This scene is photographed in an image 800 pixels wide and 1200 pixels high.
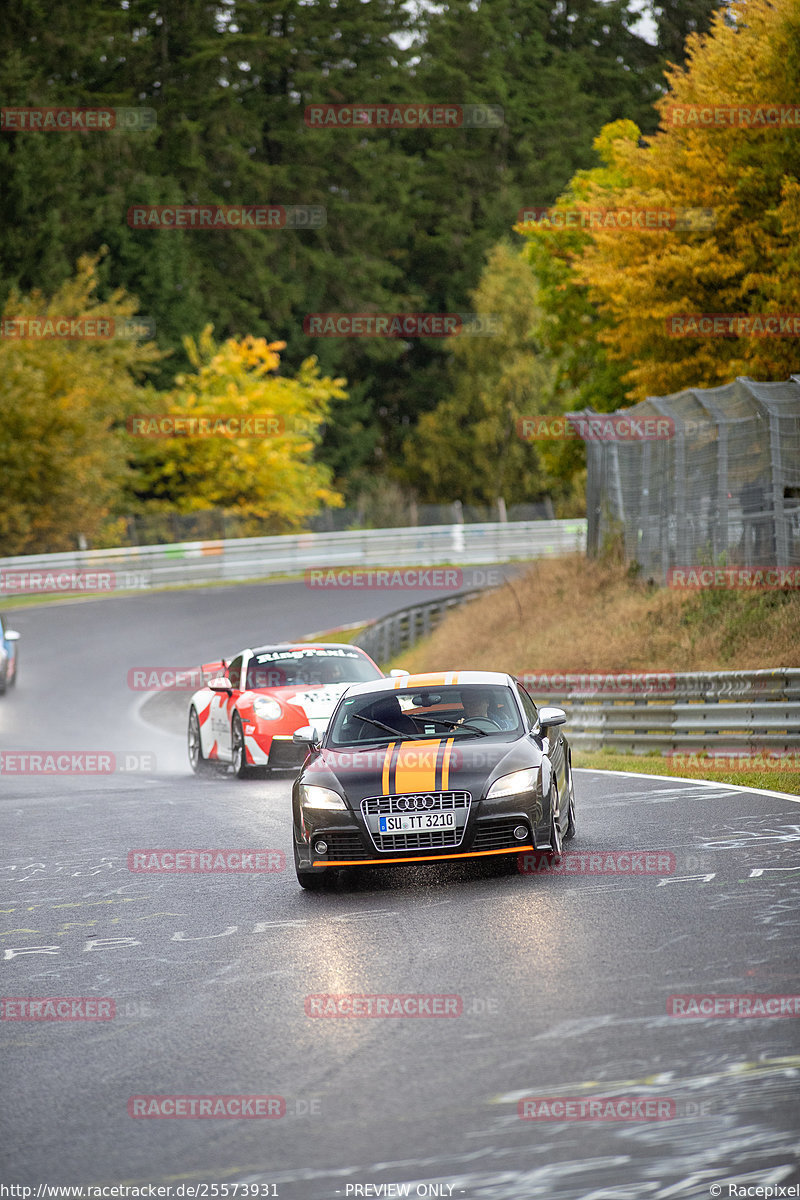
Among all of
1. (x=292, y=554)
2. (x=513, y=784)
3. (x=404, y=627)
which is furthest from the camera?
(x=292, y=554)

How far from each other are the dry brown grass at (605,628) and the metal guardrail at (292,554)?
786 cm

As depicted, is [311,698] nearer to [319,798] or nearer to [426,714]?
[426,714]

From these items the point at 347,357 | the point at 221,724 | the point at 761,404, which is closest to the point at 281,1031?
the point at 221,724

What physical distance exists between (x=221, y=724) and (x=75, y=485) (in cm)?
3381

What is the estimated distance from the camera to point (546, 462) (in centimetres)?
4031

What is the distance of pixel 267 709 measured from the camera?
17.1 metres

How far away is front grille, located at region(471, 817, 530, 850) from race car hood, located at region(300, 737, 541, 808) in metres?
0.20

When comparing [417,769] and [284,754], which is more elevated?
[417,769]

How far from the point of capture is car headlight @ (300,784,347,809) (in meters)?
9.80

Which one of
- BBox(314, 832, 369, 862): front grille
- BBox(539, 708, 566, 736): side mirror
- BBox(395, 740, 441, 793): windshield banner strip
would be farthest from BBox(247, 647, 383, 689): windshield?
BBox(314, 832, 369, 862): front grille

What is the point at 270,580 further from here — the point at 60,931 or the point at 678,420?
the point at 60,931

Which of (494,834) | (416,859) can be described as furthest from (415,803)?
(494,834)

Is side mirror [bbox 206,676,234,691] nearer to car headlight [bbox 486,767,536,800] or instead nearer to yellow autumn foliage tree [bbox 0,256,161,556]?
car headlight [bbox 486,767,536,800]

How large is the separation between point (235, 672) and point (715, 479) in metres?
8.25
